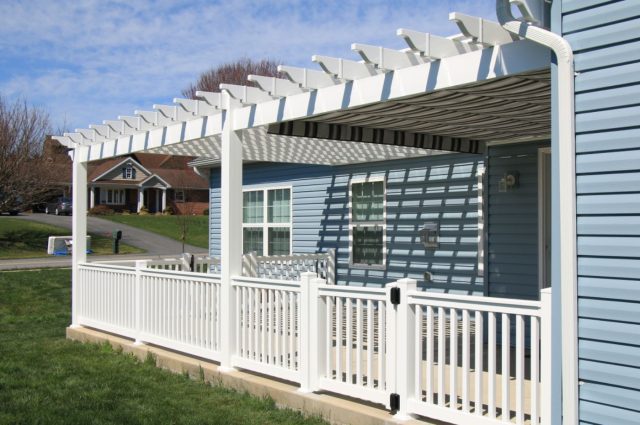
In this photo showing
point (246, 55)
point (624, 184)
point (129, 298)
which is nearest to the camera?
point (624, 184)

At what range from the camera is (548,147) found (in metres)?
7.40

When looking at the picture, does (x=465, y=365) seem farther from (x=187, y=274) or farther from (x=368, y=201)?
(x=368, y=201)

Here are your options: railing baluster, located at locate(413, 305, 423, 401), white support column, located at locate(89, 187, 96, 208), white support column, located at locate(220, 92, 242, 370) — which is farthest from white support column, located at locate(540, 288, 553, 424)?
white support column, located at locate(89, 187, 96, 208)

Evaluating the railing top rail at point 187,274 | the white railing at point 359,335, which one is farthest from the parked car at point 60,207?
the railing top rail at point 187,274

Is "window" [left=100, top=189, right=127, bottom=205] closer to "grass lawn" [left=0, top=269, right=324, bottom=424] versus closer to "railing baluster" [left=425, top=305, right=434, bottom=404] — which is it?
"grass lawn" [left=0, top=269, right=324, bottom=424]

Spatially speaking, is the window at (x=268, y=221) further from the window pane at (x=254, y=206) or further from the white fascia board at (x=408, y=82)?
the white fascia board at (x=408, y=82)

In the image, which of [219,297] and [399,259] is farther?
[399,259]

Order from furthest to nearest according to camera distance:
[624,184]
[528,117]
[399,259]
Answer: [399,259], [528,117], [624,184]

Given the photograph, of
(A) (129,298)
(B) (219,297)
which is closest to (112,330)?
(A) (129,298)

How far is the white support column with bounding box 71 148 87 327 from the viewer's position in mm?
9492

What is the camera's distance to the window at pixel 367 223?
32.8ft

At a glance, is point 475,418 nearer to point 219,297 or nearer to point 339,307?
point 339,307

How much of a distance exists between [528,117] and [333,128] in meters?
1.88

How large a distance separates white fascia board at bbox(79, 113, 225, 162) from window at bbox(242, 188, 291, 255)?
354cm
